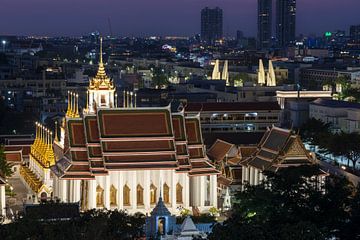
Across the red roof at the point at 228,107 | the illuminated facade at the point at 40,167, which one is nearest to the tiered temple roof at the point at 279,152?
the illuminated facade at the point at 40,167

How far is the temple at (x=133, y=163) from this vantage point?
4844 cm

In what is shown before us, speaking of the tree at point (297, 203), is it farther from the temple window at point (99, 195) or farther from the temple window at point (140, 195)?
the temple window at point (99, 195)

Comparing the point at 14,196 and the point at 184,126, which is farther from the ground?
the point at 184,126

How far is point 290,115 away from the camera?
3386 inches

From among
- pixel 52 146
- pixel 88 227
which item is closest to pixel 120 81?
pixel 52 146

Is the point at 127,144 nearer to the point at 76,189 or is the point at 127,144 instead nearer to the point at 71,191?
the point at 76,189

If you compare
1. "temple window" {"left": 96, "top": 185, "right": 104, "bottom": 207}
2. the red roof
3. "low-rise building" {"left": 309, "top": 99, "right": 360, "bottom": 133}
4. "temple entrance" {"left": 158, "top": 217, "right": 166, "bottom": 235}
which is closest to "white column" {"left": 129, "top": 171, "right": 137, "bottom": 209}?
"temple window" {"left": 96, "top": 185, "right": 104, "bottom": 207}

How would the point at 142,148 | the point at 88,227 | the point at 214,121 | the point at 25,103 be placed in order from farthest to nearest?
1. the point at 25,103
2. the point at 214,121
3. the point at 142,148
4. the point at 88,227

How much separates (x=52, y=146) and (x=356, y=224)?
93.4 ft

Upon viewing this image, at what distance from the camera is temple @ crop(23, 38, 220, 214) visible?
4844 cm

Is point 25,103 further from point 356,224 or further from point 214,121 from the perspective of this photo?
point 356,224

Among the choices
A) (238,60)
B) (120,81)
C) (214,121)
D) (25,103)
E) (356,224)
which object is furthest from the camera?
(238,60)

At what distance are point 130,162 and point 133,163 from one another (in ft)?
0.63

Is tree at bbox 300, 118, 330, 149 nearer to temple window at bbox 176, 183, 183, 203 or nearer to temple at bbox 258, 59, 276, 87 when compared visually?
temple window at bbox 176, 183, 183, 203
